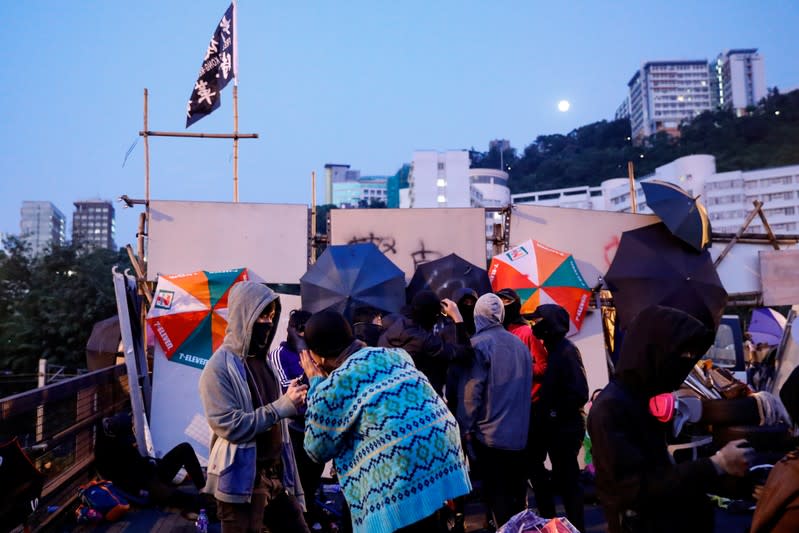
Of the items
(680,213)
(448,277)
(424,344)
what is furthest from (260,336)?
(680,213)

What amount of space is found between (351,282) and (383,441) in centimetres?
546

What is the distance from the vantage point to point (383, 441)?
2783mm

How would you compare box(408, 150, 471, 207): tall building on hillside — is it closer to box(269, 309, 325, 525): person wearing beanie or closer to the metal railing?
the metal railing

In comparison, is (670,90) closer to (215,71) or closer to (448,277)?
(215,71)

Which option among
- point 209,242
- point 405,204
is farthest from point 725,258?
point 405,204

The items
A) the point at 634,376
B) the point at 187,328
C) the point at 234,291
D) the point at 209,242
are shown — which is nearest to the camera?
the point at 634,376

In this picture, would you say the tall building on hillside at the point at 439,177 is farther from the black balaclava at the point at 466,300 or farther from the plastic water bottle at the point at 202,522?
the plastic water bottle at the point at 202,522

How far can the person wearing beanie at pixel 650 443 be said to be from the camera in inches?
102

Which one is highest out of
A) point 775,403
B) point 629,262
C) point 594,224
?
point 594,224

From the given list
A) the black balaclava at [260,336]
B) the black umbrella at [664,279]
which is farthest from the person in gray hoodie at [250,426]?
the black umbrella at [664,279]

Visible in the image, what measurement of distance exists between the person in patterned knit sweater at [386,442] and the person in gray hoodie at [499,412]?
7.56 feet

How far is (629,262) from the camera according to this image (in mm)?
8938

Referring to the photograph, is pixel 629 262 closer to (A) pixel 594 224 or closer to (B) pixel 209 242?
(A) pixel 594 224

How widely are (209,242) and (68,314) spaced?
56.1 feet
